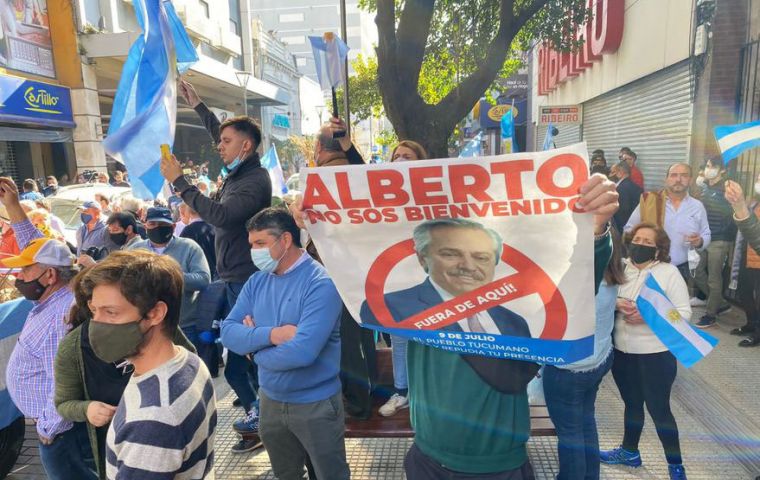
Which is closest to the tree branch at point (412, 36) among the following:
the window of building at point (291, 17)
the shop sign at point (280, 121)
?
the shop sign at point (280, 121)

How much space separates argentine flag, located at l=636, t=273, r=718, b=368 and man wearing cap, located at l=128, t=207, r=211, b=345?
3.19 metres

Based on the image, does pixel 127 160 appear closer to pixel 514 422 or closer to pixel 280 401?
pixel 280 401

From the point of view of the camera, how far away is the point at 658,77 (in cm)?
1012

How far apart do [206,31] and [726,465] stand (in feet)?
80.9

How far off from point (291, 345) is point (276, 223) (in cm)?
64

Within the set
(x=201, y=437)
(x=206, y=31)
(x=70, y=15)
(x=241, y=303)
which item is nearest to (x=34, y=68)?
(x=70, y=15)

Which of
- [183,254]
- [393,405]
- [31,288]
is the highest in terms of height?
[31,288]

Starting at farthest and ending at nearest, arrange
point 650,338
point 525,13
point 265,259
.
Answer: point 525,13
point 650,338
point 265,259

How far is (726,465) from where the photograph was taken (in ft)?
11.7

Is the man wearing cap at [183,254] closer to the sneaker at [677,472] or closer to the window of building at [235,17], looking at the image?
the sneaker at [677,472]

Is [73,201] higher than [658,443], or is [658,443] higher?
[73,201]

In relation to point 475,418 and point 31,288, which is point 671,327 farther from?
point 31,288

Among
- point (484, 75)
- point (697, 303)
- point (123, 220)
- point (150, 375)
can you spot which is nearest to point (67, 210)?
point (123, 220)

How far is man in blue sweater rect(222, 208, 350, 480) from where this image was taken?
2.58 metres
